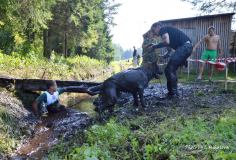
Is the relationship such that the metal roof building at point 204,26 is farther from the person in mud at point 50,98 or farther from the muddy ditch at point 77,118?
the person in mud at point 50,98

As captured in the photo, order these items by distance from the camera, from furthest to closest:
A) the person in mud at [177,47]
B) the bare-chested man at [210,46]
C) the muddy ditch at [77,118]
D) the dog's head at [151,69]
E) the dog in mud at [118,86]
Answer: the bare-chested man at [210,46] < the person in mud at [177,47] < the dog's head at [151,69] < the dog in mud at [118,86] < the muddy ditch at [77,118]

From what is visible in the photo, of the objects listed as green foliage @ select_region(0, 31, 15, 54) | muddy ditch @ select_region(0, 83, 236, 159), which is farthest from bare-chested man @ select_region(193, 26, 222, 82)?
green foliage @ select_region(0, 31, 15, 54)

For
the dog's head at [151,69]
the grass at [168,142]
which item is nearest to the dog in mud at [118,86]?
the dog's head at [151,69]

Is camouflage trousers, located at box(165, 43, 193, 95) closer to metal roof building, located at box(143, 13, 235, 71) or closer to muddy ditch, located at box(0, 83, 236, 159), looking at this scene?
muddy ditch, located at box(0, 83, 236, 159)

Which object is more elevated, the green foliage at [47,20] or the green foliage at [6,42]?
the green foliage at [47,20]

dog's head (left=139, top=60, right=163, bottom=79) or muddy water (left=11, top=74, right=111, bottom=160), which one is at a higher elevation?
dog's head (left=139, top=60, right=163, bottom=79)

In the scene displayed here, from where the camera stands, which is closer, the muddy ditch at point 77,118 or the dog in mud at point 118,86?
the muddy ditch at point 77,118

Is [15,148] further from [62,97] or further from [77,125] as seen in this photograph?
[62,97]

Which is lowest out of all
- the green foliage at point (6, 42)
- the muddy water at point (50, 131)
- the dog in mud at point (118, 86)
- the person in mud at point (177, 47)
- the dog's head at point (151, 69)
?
the muddy water at point (50, 131)

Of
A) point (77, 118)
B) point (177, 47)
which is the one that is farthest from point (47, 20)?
point (177, 47)

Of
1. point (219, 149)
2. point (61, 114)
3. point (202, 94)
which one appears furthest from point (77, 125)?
point (202, 94)

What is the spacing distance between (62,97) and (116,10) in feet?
86.2

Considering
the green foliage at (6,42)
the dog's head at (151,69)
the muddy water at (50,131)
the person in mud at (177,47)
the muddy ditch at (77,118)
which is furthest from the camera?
the green foliage at (6,42)

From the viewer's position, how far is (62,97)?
8289 millimetres
